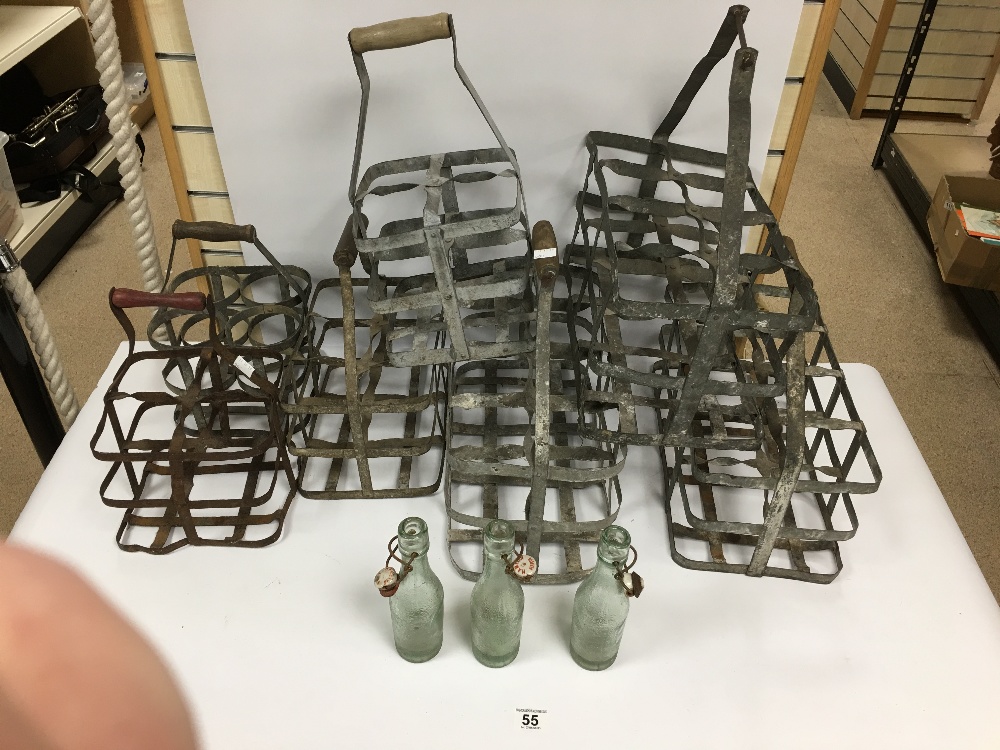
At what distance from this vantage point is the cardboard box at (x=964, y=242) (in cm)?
200

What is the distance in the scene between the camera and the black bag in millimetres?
2195

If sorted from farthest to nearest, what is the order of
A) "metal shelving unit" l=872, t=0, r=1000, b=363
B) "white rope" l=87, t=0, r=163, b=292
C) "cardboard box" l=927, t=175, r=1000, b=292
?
"metal shelving unit" l=872, t=0, r=1000, b=363 → "cardboard box" l=927, t=175, r=1000, b=292 → "white rope" l=87, t=0, r=163, b=292

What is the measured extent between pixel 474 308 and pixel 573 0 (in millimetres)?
442

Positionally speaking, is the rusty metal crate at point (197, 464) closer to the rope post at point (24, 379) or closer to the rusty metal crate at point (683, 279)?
the rope post at point (24, 379)

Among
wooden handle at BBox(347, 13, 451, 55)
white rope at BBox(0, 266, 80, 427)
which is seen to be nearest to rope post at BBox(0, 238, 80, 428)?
white rope at BBox(0, 266, 80, 427)

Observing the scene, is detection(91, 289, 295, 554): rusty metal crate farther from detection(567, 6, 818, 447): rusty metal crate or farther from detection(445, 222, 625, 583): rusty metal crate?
detection(567, 6, 818, 447): rusty metal crate

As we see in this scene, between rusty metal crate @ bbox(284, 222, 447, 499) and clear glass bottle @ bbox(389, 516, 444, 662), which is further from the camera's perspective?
rusty metal crate @ bbox(284, 222, 447, 499)

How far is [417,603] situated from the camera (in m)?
0.79

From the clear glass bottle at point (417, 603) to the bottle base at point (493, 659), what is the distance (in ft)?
0.15

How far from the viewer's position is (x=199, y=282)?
125cm

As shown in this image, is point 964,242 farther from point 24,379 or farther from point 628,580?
point 24,379

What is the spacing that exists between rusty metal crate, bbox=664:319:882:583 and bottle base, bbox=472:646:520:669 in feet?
0.80

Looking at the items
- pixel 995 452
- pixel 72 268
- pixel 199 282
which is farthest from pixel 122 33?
pixel 995 452

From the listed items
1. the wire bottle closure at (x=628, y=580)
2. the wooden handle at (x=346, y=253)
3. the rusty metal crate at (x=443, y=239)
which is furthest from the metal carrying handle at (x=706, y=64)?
the wire bottle closure at (x=628, y=580)
